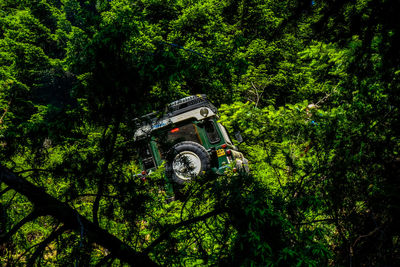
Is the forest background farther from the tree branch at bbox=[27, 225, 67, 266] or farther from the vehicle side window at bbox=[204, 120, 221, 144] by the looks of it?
the vehicle side window at bbox=[204, 120, 221, 144]

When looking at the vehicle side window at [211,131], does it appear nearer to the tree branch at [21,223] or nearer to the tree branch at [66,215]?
the tree branch at [66,215]

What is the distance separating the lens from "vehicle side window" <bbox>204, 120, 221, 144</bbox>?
27.3 feet

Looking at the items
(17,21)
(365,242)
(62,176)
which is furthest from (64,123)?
(17,21)

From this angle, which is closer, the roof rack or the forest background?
the forest background

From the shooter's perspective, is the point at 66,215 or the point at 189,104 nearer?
the point at 66,215

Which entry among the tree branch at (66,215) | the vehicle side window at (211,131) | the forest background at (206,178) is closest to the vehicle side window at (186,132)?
A: the vehicle side window at (211,131)

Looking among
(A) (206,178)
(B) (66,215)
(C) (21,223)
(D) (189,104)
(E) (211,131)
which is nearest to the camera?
(C) (21,223)

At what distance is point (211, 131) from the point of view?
837cm

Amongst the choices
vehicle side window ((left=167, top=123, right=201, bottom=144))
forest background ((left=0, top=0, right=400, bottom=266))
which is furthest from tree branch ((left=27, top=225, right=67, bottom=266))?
vehicle side window ((left=167, top=123, right=201, bottom=144))

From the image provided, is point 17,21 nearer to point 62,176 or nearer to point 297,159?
point 62,176

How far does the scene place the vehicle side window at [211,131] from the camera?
8320 millimetres

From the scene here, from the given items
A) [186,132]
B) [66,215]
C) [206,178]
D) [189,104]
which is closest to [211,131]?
[186,132]

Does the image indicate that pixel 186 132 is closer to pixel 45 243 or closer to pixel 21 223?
pixel 45 243

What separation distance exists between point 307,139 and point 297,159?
18.4 inches
